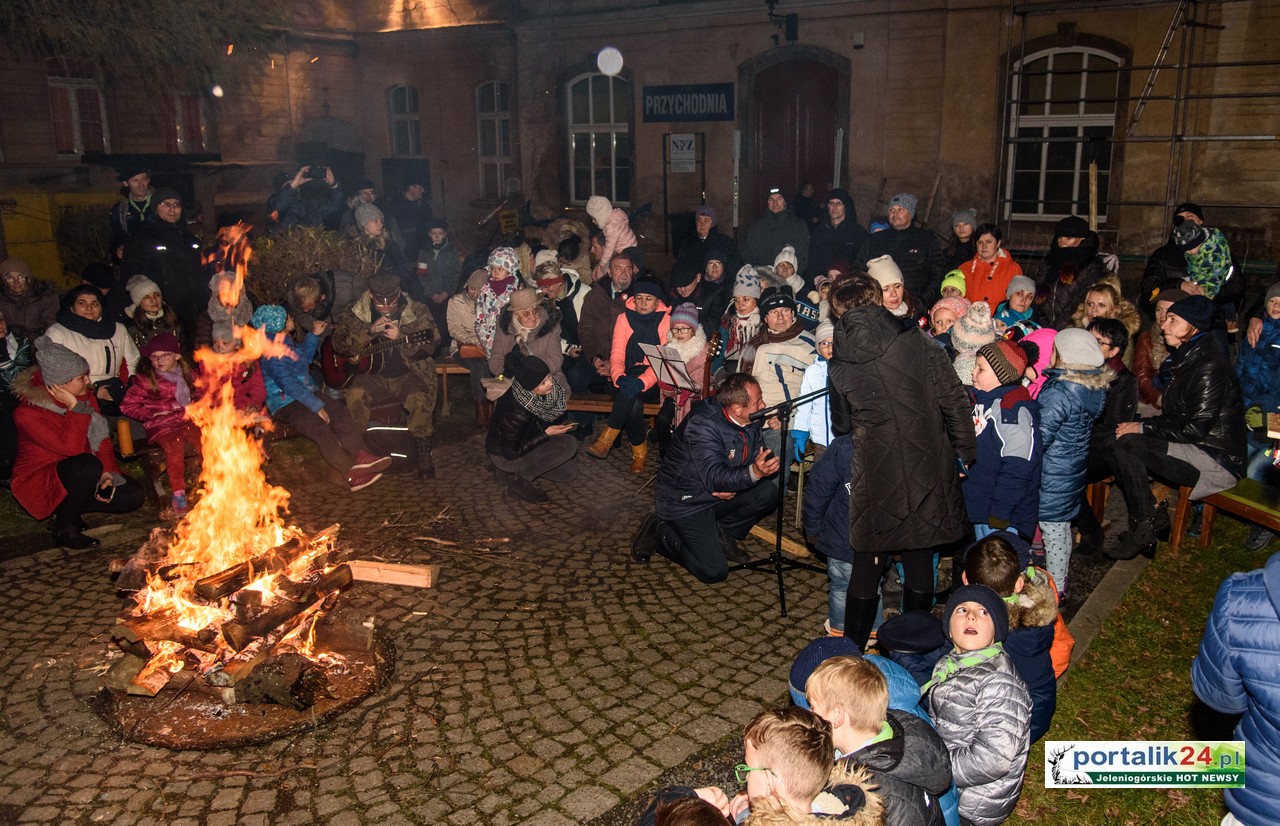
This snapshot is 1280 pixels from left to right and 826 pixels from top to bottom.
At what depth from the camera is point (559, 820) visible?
456cm

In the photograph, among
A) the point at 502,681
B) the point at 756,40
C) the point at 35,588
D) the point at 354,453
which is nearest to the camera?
the point at 502,681

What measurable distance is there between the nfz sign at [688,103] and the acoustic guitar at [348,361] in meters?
10.6

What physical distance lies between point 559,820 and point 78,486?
5358 mm

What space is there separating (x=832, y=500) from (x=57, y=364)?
19.8 feet

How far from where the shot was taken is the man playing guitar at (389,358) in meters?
9.31

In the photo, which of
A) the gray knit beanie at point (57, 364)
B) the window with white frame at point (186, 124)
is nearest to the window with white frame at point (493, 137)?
the window with white frame at point (186, 124)

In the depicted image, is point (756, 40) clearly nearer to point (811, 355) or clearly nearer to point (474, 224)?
point (474, 224)

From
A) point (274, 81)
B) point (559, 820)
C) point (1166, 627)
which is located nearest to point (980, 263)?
point (1166, 627)

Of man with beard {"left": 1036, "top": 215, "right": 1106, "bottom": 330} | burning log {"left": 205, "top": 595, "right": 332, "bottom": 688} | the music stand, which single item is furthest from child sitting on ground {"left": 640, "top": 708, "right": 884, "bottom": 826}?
man with beard {"left": 1036, "top": 215, "right": 1106, "bottom": 330}

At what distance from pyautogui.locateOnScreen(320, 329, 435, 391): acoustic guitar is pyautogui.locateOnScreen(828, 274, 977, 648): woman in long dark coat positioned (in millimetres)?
5399

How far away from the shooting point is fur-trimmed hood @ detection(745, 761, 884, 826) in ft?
9.27

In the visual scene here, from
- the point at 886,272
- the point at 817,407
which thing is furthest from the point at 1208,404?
the point at 817,407

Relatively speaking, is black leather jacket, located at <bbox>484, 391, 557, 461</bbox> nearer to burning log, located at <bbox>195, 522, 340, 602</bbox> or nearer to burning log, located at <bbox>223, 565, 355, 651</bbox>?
burning log, located at <bbox>195, 522, 340, 602</bbox>

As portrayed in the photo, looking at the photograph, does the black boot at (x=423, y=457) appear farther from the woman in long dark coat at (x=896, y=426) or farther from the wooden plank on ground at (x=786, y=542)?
the woman in long dark coat at (x=896, y=426)
